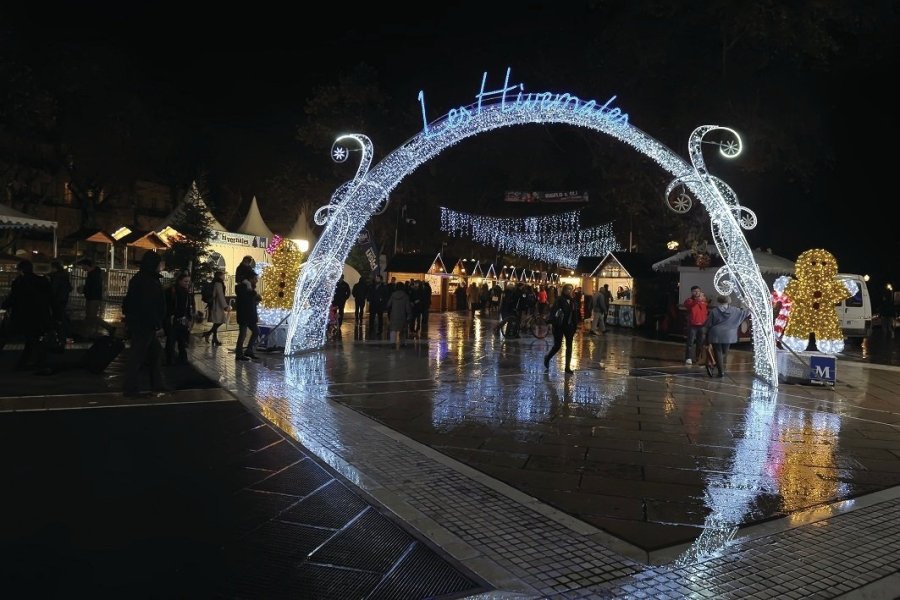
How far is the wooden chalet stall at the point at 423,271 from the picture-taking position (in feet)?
96.2

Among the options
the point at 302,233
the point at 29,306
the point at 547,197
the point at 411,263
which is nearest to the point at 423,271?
the point at 411,263

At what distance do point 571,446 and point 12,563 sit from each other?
14.9 feet

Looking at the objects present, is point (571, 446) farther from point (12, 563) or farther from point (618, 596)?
point (12, 563)

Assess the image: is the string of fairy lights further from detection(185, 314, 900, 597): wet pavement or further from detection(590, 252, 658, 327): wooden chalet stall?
detection(185, 314, 900, 597): wet pavement

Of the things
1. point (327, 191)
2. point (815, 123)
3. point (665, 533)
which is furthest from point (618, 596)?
point (327, 191)

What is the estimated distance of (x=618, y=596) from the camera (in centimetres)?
326

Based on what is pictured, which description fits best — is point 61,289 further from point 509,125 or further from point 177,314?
point 509,125

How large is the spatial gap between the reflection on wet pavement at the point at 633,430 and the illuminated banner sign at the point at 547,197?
1684 cm

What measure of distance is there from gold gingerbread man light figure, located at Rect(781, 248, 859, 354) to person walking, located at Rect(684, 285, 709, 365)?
1.53m

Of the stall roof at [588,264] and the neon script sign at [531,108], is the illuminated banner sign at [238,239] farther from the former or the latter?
the stall roof at [588,264]

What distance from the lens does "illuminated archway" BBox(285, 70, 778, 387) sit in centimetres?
1095

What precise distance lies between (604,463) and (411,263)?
Result: 24569 millimetres

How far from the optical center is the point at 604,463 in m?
5.70

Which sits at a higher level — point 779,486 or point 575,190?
point 575,190
